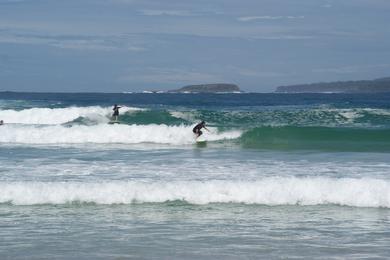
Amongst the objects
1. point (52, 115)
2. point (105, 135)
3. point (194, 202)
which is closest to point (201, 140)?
point (105, 135)

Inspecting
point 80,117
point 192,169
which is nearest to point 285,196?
point 192,169

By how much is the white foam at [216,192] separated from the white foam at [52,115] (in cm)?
2222

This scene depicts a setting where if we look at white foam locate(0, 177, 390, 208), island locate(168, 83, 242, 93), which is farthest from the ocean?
island locate(168, 83, 242, 93)

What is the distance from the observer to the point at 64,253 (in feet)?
27.4

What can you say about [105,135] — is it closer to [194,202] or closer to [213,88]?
[194,202]

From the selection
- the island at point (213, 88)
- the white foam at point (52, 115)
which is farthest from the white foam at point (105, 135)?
the island at point (213, 88)

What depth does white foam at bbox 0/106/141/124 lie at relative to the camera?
35031 millimetres

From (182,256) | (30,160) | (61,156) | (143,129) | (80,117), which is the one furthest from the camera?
(80,117)

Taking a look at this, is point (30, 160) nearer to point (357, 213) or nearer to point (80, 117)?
point (357, 213)

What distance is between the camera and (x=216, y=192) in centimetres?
1219

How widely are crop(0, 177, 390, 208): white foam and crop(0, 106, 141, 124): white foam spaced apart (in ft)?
72.9

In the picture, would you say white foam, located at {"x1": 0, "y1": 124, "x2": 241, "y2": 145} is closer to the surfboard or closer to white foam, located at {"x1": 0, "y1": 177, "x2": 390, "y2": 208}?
the surfboard

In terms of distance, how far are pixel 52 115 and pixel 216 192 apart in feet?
81.5

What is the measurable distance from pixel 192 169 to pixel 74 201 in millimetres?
3885
